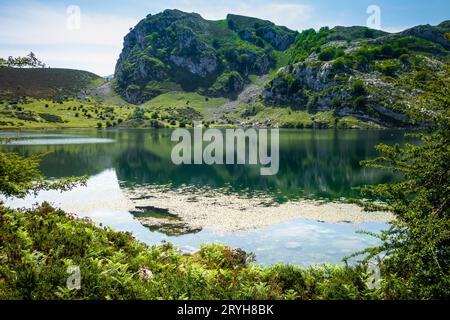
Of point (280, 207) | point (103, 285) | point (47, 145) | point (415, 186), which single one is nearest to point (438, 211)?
point (415, 186)

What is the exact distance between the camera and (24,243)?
18219 mm

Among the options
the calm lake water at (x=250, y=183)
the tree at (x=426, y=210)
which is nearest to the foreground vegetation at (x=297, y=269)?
the tree at (x=426, y=210)

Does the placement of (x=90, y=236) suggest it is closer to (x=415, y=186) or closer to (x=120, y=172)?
(x=415, y=186)

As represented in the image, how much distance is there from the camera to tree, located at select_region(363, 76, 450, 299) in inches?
516

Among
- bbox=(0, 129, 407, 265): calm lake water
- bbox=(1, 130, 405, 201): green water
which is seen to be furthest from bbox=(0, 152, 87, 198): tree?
bbox=(1, 130, 405, 201): green water

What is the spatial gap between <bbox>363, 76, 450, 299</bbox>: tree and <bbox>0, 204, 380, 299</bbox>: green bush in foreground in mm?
1810

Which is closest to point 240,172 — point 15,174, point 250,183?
point 250,183

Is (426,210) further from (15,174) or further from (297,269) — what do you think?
(15,174)

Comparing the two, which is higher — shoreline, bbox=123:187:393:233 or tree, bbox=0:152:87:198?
tree, bbox=0:152:87:198

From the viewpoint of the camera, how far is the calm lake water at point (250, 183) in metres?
34.6

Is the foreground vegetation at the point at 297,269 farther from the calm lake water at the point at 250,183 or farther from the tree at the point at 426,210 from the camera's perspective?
the calm lake water at the point at 250,183

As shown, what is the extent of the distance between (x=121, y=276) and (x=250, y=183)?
52.3 metres

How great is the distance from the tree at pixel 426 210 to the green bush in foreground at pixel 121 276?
181cm

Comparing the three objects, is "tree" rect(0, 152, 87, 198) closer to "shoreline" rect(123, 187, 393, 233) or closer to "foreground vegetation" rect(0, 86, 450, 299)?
"foreground vegetation" rect(0, 86, 450, 299)
